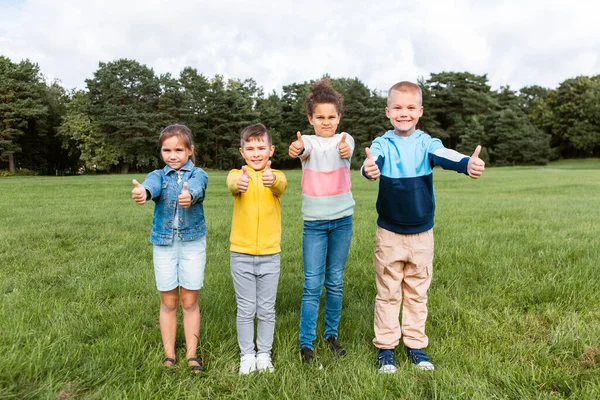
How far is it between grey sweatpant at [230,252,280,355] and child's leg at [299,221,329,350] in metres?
0.26

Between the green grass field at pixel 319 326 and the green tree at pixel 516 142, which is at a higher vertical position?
the green tree at pixel 516 142

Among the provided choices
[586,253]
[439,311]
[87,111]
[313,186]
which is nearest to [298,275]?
[439,311]

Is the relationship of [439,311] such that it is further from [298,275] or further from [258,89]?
[258,89]

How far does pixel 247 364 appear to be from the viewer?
9.20ft

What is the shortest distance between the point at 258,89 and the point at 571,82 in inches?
1845

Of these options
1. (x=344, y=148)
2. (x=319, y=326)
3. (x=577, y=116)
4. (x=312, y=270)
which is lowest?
(x=319, y=326)

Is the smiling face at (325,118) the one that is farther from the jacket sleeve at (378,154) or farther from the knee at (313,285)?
the knee at (313,285)

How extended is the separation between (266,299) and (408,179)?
51.2 inches

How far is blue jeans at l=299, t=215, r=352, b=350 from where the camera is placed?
3.08 meters

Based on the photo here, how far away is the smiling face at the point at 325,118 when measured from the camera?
3072mm

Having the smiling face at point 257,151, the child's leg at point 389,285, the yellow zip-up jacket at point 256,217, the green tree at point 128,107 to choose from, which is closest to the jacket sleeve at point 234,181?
the yellow zip-up jacket at point 256,217

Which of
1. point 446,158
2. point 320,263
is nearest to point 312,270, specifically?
point 320,263

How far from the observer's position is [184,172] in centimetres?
297

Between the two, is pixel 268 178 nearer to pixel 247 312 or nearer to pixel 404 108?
pixel 247 312
